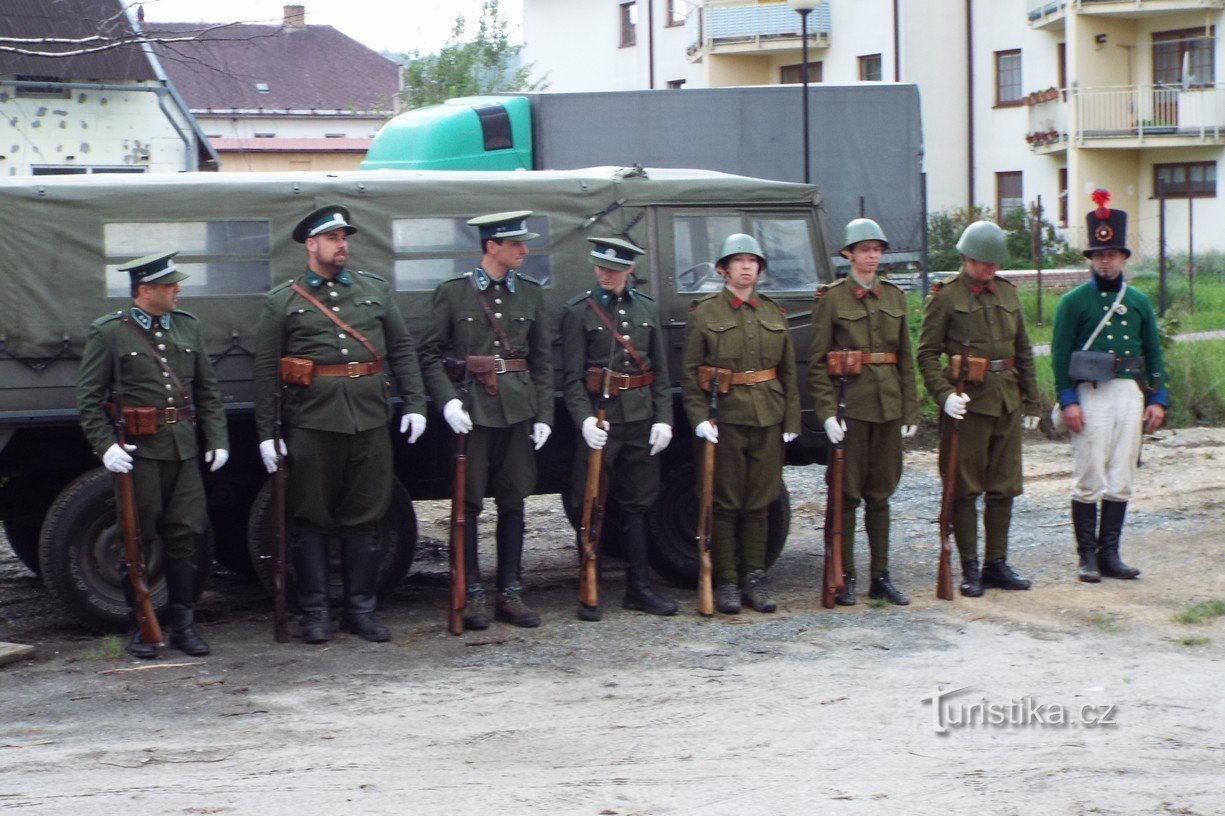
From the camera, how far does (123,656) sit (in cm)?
732

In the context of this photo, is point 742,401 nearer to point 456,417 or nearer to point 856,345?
point 856,345

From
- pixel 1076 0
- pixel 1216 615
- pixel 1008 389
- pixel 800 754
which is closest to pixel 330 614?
pixel 800 754

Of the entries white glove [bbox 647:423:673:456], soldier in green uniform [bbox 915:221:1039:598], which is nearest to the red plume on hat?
soldier in green uniform [bbox 915:221:1039:598]

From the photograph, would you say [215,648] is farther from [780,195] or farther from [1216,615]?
[1216,615]

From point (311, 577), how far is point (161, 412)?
1070 millimetres

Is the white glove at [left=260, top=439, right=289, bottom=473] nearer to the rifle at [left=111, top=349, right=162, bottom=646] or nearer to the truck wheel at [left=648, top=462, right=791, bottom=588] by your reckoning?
the rifle at [left=111, top=349, right=162, bottom=646]

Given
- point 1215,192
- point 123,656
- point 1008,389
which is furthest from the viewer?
point 1215,192

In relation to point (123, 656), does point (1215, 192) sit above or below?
above

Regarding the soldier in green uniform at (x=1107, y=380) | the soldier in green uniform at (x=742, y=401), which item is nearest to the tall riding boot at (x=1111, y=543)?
the soldier in green uniform at (x=1107, y=380)

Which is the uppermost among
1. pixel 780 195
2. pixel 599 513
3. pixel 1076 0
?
pixel 1076 0

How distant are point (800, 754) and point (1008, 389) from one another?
11.1ft

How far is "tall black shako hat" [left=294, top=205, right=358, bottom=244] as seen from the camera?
7480 millimetres

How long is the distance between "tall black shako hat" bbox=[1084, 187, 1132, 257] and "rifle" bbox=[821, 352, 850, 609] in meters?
1.65

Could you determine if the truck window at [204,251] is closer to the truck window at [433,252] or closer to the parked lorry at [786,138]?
the truck window at [433,252]
